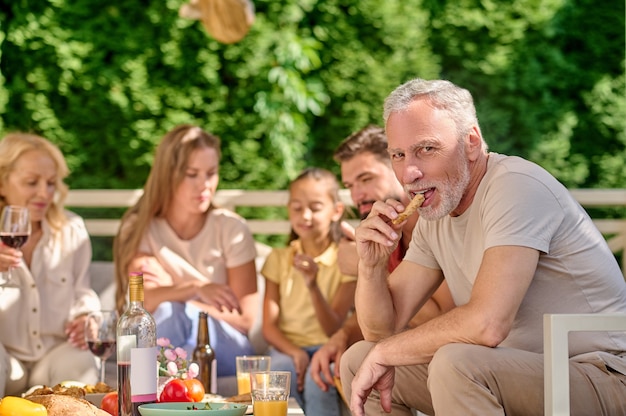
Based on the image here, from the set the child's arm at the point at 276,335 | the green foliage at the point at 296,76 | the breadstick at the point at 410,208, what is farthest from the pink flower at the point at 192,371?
the green foliage at the point at 296,76

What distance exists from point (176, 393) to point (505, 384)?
2.60ft

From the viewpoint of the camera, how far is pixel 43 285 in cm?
389

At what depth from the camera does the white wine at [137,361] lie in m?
2.21

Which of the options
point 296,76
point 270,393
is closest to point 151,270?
point 270,393

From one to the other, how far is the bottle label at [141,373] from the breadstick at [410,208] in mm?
629

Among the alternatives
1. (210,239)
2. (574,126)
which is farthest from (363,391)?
(574,126)

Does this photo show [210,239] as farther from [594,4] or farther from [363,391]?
[594,4]

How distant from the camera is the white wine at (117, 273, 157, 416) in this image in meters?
2.21

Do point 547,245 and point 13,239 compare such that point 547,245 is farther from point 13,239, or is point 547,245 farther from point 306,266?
point 13,239

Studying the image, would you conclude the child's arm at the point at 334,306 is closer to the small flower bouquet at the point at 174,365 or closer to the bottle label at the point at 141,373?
the small flower bouquet at the point at 174,365

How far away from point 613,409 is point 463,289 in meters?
0.50

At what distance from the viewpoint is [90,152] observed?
711 centimetres

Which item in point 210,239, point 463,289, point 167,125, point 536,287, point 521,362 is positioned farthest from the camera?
point 167,125

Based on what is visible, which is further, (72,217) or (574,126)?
(574,126)
